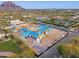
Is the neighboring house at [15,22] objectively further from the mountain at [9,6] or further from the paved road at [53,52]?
the paved road at [53,52]

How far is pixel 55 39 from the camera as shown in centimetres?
414

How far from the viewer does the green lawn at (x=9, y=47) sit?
3.99 metres

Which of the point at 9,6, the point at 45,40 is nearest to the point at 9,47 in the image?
the point at 45,40

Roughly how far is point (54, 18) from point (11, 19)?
98 centimetres

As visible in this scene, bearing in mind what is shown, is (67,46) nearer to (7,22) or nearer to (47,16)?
(47,16)

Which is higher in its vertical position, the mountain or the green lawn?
the mountain

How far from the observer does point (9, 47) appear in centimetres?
399

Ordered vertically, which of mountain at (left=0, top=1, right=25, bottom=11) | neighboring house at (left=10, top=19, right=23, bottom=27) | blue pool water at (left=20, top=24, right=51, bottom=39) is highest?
mountain at (left=0, top=1, right=25, bottom=11)

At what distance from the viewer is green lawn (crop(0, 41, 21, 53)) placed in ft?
13.1

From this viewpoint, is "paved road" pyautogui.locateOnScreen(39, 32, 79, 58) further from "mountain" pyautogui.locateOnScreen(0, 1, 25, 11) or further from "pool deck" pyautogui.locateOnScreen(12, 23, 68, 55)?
"mountain" pyautogui.locateOnScreen(0, 1, 25, 11)

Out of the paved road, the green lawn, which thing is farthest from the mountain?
the paved road

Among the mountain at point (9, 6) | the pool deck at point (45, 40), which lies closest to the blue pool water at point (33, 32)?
the pool deck at point (45, 40)

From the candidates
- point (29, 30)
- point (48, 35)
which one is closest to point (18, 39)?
point (29, 30)

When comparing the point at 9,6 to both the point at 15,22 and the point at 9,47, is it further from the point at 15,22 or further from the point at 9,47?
the point at 9,47
